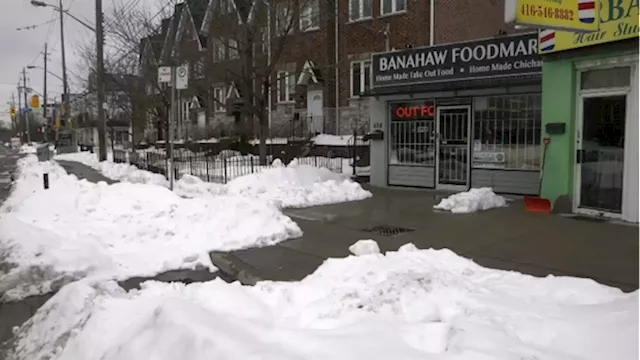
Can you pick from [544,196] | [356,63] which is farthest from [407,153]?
[356,63]

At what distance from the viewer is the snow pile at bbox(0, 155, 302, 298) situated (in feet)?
23.0

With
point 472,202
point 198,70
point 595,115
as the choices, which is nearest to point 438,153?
point 472,202

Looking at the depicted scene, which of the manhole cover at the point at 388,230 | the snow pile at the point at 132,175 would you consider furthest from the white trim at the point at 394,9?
the manhole cover at the point at 388,230

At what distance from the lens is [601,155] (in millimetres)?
9328

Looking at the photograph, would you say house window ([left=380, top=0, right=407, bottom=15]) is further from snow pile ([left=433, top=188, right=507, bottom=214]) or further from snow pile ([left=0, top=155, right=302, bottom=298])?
snow pile ([left=0, top=155, right=302, bottom=298])

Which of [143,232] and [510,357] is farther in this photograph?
[143,232]

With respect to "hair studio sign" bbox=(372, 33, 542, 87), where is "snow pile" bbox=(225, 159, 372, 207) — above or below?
below

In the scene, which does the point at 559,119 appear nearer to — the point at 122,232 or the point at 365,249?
the point at 365,249

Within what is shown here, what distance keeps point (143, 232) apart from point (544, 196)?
736 centimetres

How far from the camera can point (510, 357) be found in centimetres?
357

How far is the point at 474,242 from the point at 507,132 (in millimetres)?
5641

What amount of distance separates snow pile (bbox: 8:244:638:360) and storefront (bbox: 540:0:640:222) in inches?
172

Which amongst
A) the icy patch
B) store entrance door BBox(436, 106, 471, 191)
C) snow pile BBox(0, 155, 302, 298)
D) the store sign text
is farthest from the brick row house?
the icy patch

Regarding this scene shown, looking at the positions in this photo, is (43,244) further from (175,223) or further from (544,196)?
(544,196)
